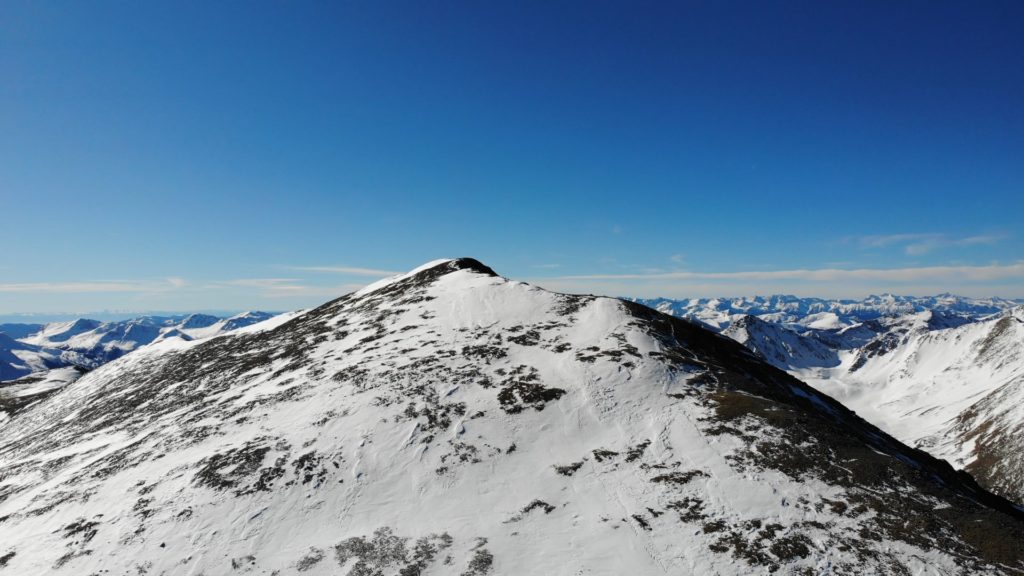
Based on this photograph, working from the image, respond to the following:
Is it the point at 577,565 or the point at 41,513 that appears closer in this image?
the point at 577,565

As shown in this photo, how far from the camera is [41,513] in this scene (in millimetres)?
30062

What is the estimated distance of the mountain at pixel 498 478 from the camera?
22.0 metres

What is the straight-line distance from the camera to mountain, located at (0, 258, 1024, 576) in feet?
72.1

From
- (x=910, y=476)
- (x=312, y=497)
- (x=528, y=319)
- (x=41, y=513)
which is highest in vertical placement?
(x=528, y=319)

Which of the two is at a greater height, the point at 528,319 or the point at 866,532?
the point at 528,319

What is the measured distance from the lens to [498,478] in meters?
28.5

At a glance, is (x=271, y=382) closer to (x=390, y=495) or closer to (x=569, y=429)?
(x=390, y=495)

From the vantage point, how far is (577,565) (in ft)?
70.0

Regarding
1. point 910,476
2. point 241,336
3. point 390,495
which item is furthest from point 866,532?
point 241,336

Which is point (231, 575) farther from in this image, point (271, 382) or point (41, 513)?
point (271, 382)

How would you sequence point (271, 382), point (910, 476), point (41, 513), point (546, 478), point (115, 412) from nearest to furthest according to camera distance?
1. point (910, 476)
2. point (546, 478)
3. point (41, 513)
4. point (271, 382)
5. point (115, 412)

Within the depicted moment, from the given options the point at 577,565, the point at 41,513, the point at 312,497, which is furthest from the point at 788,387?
the point at 41,513

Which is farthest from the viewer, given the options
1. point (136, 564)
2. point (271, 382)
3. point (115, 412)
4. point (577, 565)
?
point (115, 412)

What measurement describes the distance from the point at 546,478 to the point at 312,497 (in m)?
13.9
